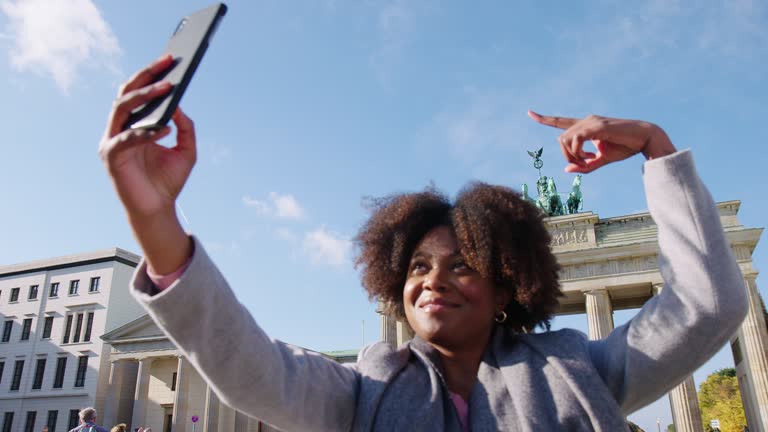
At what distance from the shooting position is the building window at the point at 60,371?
4312cm

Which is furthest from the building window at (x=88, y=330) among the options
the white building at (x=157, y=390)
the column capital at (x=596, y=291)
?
the column capital at (x=596, y=291)

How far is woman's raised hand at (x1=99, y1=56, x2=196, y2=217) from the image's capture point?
1.51 metres

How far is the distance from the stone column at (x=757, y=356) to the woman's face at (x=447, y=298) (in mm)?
29288

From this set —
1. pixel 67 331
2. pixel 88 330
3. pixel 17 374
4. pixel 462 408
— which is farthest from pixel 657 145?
pixel 17 374

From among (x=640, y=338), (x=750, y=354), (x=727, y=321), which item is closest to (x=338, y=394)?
(x=640, y=338)

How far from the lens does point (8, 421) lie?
1741 inches

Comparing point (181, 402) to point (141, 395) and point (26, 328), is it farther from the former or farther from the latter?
point (26, 328)

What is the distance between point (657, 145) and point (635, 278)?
3112 centimetres

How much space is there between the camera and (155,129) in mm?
1484

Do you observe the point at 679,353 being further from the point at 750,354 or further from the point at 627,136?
the point at 750,354

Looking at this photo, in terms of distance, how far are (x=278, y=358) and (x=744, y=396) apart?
111 feet

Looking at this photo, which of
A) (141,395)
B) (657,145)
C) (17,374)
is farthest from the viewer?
(17,374)

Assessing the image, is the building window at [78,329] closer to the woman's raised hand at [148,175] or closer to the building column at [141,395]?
the building column at [141,395]

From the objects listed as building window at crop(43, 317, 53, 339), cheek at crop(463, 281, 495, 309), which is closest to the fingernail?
cheek at crop(463, 281, 495, 309)
